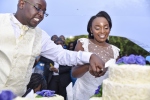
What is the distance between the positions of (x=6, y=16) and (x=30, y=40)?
11.9 inches

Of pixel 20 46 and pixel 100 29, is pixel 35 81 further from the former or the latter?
pixel 20 46

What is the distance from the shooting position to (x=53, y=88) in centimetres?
727

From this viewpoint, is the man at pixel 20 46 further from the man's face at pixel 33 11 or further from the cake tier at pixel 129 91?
the cake tier at pixel 129 91

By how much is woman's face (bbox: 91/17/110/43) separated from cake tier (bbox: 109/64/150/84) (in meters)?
0.98

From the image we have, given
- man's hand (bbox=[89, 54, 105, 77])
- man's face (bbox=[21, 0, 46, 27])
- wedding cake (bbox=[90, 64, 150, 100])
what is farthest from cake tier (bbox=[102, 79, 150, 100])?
man's face (bbox=[21, 0, 46, 27])

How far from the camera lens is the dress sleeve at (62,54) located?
331 cm

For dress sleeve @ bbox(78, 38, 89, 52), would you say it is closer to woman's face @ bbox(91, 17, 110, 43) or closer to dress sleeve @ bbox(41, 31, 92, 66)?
woman's face @ bbox(91, 17, 110, 43)

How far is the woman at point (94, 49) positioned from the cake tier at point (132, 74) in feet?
2.86

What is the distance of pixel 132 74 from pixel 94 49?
1067 mm

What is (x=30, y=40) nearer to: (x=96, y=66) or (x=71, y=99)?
(x=96, y=66)

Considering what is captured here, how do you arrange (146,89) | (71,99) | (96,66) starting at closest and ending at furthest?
(146,89)
(96,66)
(71,99)

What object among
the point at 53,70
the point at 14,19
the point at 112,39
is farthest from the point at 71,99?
the point at 112,39

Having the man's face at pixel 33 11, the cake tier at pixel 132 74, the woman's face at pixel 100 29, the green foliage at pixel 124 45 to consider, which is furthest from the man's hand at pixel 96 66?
the green foliage at pixel 124 45

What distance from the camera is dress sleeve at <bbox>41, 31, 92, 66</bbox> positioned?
331 centimetres
